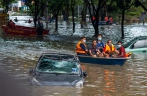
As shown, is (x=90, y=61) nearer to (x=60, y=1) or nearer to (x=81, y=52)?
(x=81, y=52)

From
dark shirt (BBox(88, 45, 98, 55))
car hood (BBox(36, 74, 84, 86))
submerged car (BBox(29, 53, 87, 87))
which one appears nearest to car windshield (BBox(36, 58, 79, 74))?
submerged car (BBox(29, 53, 87, 87))

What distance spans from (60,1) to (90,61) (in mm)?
30974

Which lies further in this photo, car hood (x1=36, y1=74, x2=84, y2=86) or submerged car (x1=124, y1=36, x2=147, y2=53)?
submerged car (x1=124, y1=36, x2=147, y2=53)

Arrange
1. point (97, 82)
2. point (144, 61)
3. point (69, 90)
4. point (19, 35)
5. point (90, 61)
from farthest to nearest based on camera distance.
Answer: point (19, 35) → point (144, 61) → point (90, 61) → point (97, 82) → point (69, 90)

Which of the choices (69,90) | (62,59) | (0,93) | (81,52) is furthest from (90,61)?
(0,93)

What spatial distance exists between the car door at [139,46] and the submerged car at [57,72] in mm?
10805

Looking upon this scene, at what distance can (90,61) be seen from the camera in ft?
64.7

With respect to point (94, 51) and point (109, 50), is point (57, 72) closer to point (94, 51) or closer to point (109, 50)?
point (94, 51)

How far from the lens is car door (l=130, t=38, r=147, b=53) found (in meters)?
24.5

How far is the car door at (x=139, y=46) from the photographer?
24.5 m

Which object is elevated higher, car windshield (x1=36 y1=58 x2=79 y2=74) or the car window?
car windshield (x1=36 y1=58 x2=79 y2=74)

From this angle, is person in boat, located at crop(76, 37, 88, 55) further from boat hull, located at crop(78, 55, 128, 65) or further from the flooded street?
the flooded street

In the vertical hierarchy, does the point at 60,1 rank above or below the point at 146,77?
above

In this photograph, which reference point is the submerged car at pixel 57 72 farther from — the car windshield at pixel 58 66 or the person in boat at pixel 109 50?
the person in boat at pixel 109 50
